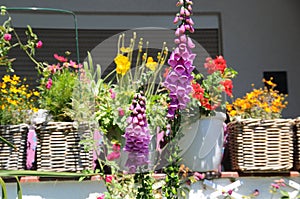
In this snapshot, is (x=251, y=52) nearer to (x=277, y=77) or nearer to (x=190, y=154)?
(x=277, y=77)

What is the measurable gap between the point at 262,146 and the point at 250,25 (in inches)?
103

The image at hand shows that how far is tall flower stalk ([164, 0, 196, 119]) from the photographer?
296cm

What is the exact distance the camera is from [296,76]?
19.2 feet

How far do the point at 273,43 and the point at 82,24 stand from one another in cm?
197

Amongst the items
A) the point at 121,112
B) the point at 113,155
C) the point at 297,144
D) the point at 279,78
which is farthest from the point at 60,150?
the point at 279,78

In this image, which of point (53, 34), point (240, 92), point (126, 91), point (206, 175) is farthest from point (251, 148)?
point (53, 34)

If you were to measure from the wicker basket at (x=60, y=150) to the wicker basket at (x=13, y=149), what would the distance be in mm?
108

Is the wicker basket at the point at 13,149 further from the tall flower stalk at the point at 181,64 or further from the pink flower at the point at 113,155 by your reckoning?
the tall flower stalk at the point at 181,64

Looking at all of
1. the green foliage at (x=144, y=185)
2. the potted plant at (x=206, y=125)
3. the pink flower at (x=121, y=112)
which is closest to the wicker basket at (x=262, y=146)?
the potted plant at (x=206, y=125)

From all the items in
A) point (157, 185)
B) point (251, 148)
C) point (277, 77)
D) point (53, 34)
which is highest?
point (53, 34)

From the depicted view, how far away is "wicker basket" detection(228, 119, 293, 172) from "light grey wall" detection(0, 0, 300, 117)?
2.23 meters

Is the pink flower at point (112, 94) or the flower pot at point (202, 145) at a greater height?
the pink flower at point (112, 94)

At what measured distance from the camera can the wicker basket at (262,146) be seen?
11.6ft

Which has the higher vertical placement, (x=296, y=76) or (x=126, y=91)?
(x=296, y=76)
